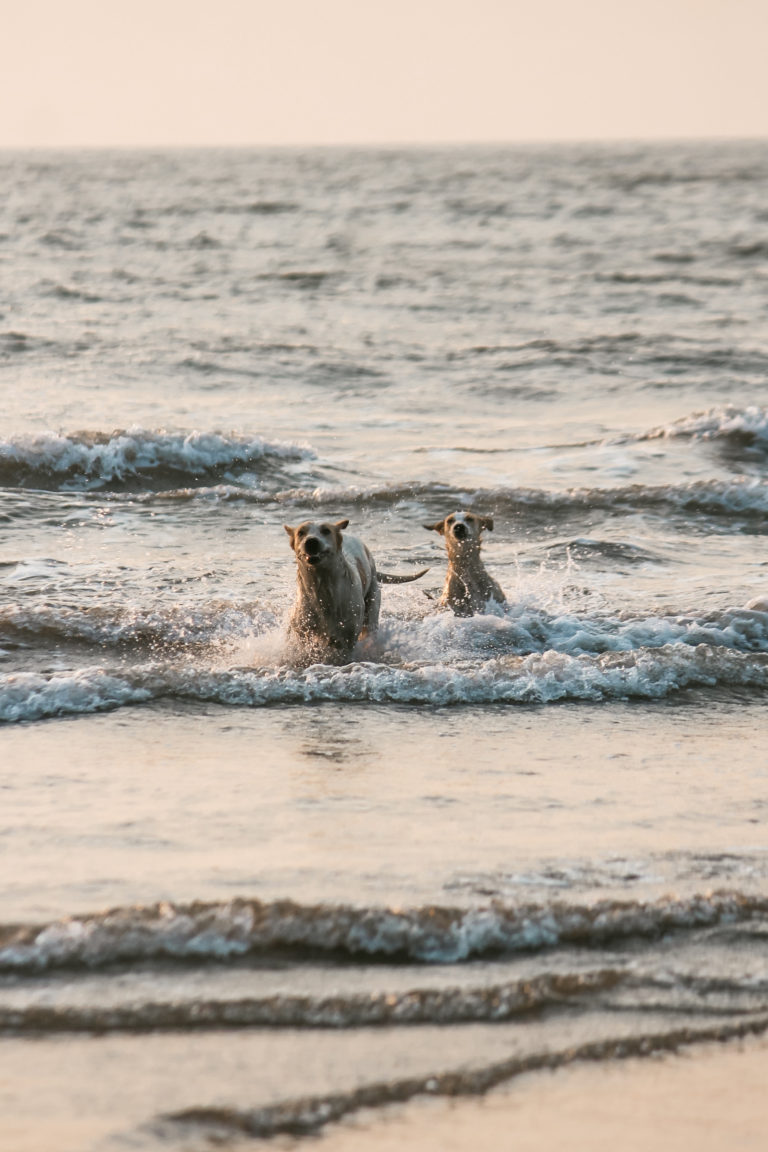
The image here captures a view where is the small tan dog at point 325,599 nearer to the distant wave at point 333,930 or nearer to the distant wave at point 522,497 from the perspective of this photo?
the distant wave at point 333,930

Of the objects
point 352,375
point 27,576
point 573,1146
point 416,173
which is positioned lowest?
point 573,1146

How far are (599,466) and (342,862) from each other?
1062cm

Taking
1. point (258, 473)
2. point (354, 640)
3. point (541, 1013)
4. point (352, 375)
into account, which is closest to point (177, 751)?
point (354, 640)

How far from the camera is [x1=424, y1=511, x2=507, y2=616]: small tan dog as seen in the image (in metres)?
9.98

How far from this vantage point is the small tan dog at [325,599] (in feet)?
28.9

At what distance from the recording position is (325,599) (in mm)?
8922

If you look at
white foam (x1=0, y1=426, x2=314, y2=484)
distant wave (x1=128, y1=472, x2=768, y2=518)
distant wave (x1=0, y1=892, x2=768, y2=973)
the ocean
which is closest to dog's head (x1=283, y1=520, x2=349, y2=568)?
the ocean

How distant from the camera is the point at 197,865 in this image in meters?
5.37

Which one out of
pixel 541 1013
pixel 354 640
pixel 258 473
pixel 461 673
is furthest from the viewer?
pixel 258 473

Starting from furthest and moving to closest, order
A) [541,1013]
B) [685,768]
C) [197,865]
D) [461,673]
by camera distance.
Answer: [461,673] < [685,768] < [197,865] < [541,1013]

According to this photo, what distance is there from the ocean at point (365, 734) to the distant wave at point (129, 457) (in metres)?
0.04

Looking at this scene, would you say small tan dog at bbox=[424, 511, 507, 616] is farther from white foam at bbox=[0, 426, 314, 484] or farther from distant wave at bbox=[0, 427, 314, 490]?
white foam at bbox=[0, 426, 314, 484]

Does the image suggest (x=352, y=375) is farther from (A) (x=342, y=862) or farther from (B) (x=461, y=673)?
(A) (x=342, y=862)

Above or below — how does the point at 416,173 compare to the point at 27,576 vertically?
above
